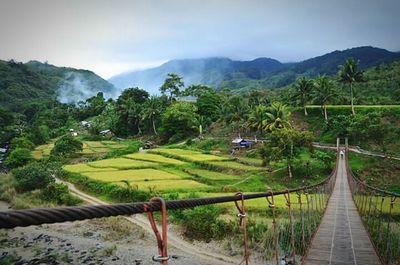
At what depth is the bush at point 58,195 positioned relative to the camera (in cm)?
1930

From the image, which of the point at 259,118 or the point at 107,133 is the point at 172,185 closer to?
the point at 259,118

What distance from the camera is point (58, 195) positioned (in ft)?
65.2

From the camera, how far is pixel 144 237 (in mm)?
15453

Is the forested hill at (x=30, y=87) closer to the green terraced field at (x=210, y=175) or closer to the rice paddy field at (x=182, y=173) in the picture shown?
the rice paddy field at (x=182, y=173)

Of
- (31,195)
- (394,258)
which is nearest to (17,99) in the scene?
(31,195)

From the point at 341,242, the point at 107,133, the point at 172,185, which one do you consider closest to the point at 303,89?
the point at 172,185

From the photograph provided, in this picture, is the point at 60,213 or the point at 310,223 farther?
the point at 310,223

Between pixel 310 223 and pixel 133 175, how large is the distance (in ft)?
50.3

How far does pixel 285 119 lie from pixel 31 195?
19489 millimetres

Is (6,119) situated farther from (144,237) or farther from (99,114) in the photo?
(144,237)

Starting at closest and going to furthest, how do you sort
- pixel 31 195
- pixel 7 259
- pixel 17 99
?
pixel 7 259 < pixel 31 195 < pixel 17 99

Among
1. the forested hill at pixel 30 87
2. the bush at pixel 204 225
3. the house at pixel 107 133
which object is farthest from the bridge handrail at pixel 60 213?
the forested hill at pixel 30 87

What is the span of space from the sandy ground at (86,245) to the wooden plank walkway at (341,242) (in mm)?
5034

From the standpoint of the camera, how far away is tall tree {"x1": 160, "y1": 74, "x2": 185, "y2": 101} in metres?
52.2
